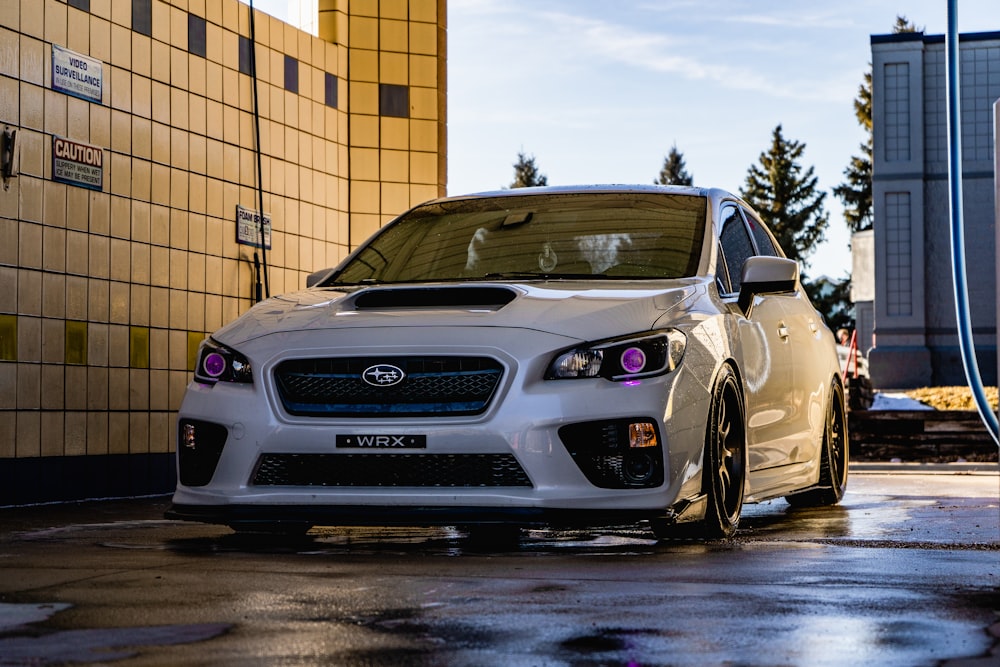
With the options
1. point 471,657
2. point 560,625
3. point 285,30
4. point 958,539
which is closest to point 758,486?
point 958,539

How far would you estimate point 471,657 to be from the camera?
3609 millimetres

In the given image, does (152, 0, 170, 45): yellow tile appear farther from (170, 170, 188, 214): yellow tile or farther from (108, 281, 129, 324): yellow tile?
(108, 281, 129, 324): yellow tile

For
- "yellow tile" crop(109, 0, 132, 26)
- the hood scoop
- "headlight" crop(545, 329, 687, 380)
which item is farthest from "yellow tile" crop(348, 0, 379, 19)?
"headlight" crop(545, 329, 687, 380)

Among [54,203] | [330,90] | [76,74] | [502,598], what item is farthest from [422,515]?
[330,90]

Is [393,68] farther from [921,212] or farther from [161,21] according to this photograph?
[921,212]

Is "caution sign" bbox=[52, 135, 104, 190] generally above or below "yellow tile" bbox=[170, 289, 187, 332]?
above

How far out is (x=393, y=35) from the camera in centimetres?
1377

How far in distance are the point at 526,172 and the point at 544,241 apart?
93.0 metres

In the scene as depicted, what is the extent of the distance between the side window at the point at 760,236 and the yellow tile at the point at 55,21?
452 cm

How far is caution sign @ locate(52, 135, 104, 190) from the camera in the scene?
32.9 feet

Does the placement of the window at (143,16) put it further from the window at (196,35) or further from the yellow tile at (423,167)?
the yellow tile at (423,167)

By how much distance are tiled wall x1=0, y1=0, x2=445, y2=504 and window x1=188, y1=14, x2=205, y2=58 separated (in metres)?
0.01

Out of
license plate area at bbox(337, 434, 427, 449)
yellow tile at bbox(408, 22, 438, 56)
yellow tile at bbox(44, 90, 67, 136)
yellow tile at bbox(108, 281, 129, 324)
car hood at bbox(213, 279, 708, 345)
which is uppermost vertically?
yellow tile at bbox(408, 22, 438, 56)

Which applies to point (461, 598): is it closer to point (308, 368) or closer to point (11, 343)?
point (308, 368)
